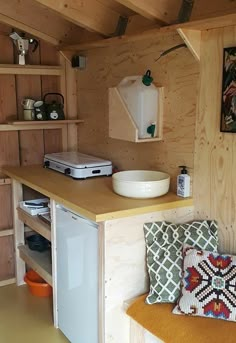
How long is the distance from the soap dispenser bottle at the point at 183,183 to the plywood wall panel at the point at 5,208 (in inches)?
58.0

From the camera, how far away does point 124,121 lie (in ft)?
8.17

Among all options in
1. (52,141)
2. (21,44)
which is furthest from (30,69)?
(52,141)

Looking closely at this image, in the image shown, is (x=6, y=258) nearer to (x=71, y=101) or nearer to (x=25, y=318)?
(x=25, y=318)

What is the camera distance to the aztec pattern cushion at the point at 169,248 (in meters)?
2.02

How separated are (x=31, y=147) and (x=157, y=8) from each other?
155 cm

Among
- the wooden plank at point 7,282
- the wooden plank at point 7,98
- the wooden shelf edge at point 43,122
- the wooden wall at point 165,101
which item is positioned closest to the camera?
the wooden wall at point 165,101

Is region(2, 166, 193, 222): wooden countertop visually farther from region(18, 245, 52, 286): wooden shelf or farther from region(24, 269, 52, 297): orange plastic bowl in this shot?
region(24, 269, 52, 297): orange plastic bowl

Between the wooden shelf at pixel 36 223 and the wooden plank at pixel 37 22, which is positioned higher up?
the wooden plank at pixel 37 22

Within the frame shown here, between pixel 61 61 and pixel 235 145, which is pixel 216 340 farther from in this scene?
pixel 61 61

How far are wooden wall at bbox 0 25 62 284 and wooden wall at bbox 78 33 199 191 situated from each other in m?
0.28

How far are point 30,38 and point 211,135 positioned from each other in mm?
1720

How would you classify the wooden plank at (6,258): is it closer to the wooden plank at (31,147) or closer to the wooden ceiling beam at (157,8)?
the wooden plank at (31,147)

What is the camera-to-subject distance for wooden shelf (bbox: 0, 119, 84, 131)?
3.00m

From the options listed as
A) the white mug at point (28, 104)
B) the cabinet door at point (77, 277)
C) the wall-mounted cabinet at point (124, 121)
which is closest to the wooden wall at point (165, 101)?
the wall-mounted cabinet at point (124, 121)
